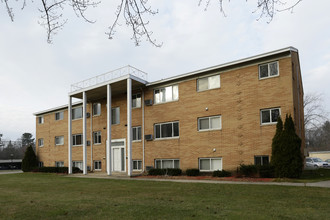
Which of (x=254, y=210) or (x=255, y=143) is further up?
(x=255, y=143)

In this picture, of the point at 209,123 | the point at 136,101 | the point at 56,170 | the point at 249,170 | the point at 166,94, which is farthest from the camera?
the point at 56,170

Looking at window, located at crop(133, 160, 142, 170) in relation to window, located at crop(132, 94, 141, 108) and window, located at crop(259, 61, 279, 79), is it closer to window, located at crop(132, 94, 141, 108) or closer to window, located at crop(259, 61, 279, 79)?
window, located at crop(132, 94, 141, 108)

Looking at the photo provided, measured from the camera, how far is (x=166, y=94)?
75.0 ft

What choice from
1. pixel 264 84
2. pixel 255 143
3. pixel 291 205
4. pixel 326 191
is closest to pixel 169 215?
pixel 291 205

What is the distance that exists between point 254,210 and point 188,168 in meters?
13.5

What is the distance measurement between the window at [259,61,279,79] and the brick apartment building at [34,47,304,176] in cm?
6

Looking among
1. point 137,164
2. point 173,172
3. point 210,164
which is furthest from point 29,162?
point 210,164

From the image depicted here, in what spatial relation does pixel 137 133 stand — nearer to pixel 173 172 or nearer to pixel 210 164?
pixel 173 172

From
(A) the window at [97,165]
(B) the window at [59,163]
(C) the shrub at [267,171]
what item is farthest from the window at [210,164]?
(B) the window at [59,163]

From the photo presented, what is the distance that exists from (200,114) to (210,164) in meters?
3.64

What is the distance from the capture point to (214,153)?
766 inches

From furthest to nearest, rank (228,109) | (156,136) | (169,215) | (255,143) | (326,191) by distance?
(156,136), (228,109), (255,143), (326,191), (169,215)

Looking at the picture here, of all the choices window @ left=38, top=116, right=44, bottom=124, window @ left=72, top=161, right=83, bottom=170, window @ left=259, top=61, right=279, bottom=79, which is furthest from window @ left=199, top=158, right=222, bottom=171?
window @ left=38, top=116, right=44, bottom=124

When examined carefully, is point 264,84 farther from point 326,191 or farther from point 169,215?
point 169,215
